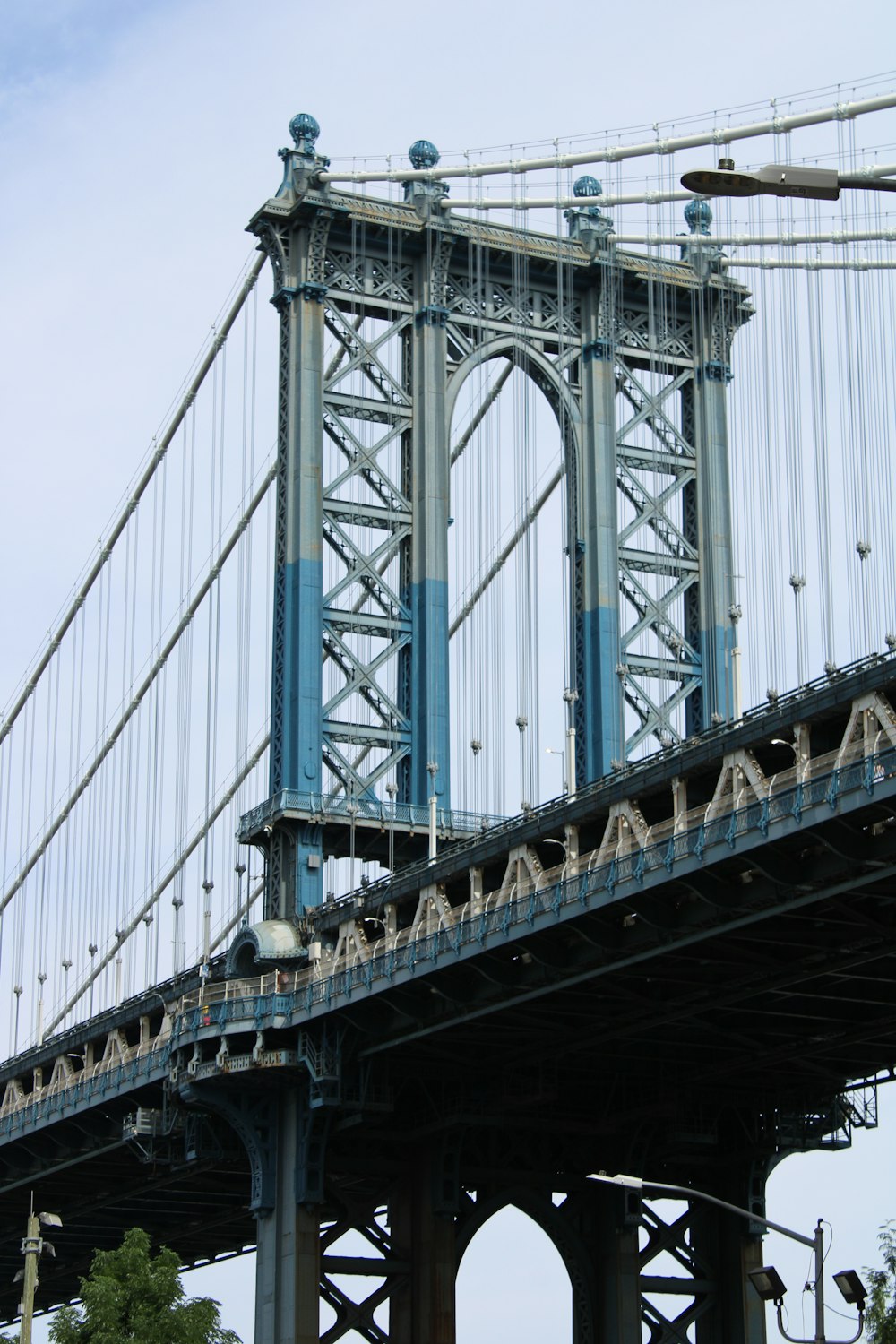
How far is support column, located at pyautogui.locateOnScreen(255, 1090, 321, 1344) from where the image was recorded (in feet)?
255

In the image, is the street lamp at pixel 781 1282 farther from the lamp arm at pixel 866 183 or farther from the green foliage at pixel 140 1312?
the green foliage at pixel 140 1312

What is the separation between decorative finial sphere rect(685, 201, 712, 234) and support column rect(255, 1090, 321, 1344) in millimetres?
33551

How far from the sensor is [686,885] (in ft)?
200

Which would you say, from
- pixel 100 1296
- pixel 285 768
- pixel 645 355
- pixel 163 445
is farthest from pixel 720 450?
pixel 100 1296

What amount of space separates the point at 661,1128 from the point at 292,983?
47.5ft

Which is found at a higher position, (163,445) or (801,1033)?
(163,445)

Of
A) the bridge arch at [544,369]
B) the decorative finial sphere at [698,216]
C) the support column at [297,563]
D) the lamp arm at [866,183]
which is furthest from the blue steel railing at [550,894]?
the decorative finial sphere at [698,216]

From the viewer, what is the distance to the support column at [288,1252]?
3059 inches

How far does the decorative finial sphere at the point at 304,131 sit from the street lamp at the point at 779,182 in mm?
58241

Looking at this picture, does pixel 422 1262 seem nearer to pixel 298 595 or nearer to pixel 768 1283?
pixel 298 595

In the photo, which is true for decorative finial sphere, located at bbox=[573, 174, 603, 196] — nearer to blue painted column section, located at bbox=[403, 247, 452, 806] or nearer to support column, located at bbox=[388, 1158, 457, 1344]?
blue painted column section, located at bbox=[403, 247, 452, 806]

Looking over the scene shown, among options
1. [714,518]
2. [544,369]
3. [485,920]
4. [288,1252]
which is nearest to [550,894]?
[485,920]

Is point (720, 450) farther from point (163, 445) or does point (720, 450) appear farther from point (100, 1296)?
point (100, 1296)

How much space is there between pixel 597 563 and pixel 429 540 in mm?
6476
